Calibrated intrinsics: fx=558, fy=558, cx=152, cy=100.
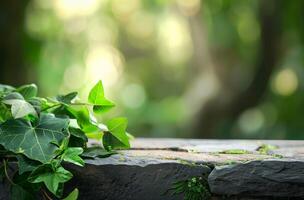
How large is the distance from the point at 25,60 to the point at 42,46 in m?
0.41

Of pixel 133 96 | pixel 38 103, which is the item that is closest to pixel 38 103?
pixel 38 103

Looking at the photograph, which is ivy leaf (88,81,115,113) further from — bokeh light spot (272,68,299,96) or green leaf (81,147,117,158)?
bokeh light spot (272,68,299,96)

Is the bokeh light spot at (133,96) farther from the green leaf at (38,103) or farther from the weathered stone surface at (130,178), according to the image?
the weathered stone surface at (130,178)

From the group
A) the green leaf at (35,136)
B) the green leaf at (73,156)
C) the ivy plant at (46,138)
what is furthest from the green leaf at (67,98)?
the green leaf at (73,156)

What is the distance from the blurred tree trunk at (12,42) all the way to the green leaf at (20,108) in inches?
131

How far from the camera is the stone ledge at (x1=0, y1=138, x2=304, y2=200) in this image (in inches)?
52.4

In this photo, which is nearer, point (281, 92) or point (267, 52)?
point (267, 52)

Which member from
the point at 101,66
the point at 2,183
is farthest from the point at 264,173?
the point at 101,66

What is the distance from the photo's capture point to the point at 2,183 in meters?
1.41

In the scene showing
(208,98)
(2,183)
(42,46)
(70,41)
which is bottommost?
(2,183)

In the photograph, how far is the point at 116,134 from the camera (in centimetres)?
155

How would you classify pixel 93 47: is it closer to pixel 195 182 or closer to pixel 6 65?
pixel 6 65

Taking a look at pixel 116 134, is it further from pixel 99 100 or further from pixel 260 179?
pixel 260 179

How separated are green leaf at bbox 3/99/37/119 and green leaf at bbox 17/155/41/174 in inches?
4.0
